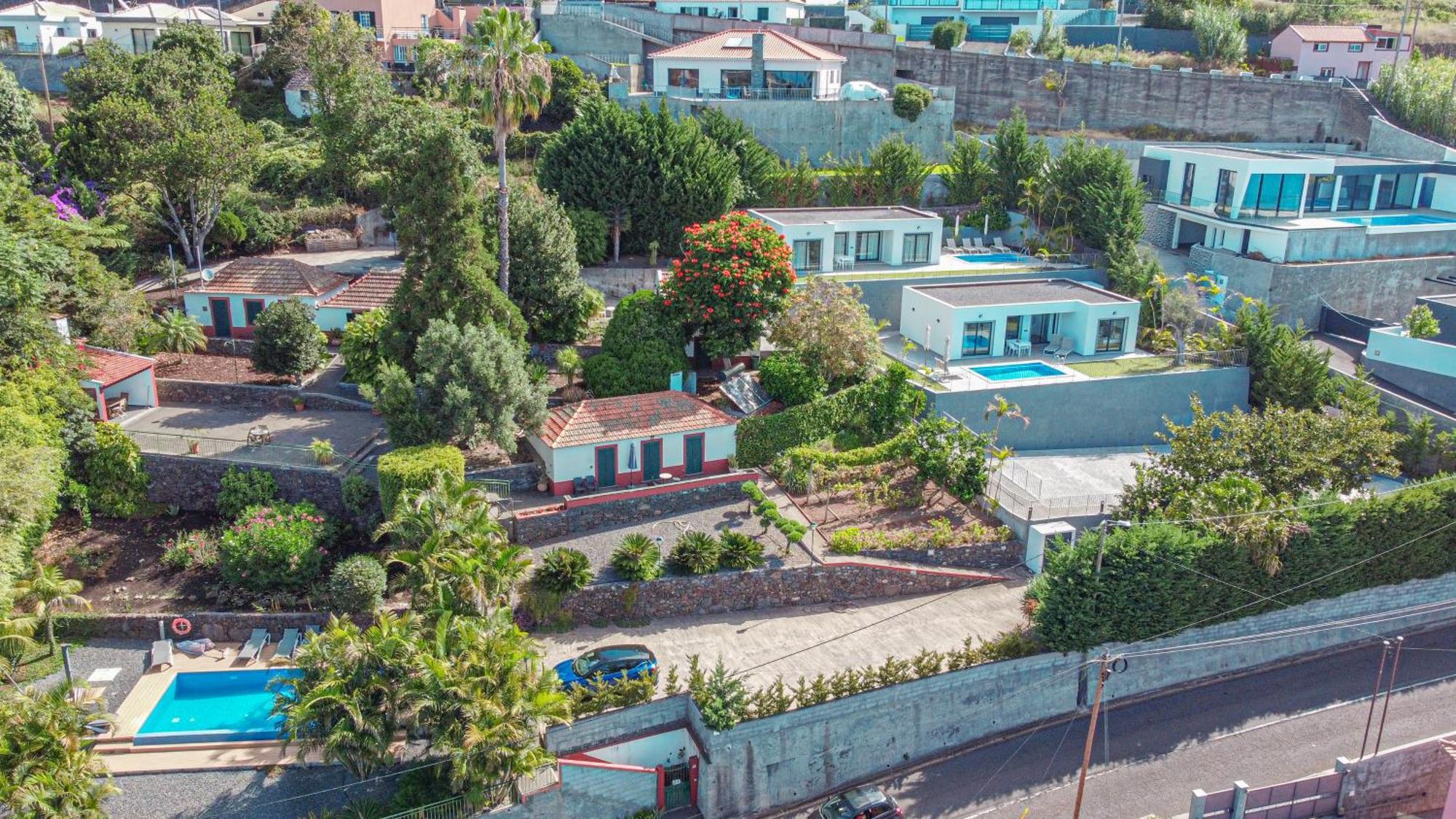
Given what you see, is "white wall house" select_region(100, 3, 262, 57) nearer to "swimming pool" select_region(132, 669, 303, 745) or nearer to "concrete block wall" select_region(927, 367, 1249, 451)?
"swimming pool" select_region(132, 669, 303, 745)

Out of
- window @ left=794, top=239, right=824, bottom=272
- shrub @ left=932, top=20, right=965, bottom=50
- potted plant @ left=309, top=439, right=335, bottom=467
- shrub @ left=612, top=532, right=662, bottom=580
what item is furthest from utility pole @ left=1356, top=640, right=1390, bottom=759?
shrub @ left=932, top=20, right=965, bottom=50

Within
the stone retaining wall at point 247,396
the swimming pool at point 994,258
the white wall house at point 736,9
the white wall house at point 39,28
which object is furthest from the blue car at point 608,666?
the white wall house at point 39,28

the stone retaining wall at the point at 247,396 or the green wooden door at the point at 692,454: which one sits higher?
the stone retaining wall at the point at 247,396

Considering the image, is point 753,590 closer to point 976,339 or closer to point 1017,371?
point 1017,371

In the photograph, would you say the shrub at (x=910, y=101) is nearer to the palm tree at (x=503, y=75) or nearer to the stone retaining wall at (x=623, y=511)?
the palm tree at (x=503, y=75)

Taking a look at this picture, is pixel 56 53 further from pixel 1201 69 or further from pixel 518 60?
pixel 1201 69

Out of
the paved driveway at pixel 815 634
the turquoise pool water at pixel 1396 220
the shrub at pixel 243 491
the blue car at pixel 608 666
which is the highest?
the turquoise pool water at pixel 1396 220

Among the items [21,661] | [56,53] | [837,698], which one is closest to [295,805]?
[21,661]
